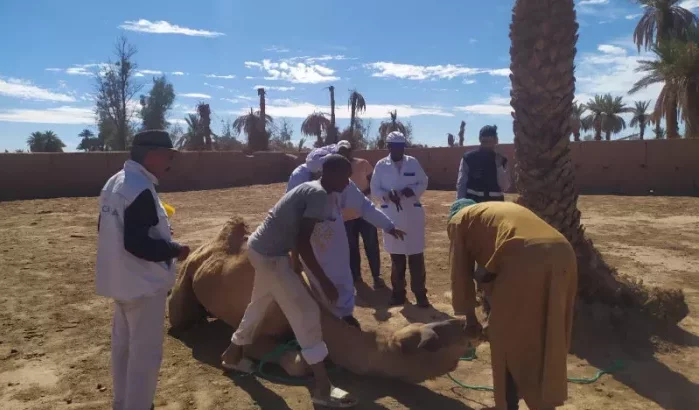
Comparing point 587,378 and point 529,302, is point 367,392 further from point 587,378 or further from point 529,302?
point 587,378

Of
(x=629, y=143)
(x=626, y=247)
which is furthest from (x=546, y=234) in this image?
(x=629, y=143)

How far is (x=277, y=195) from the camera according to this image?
1838 cm

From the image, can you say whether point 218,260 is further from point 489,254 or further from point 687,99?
point 687,99

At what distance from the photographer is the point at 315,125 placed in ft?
133

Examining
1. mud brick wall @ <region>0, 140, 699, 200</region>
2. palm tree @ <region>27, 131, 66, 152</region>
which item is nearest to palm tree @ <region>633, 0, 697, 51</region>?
mud brick wall @ <region>0, 140, 699, 200</region>

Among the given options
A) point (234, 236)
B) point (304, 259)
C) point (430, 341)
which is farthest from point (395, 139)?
point (430, 341)

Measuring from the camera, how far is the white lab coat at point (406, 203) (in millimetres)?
6422

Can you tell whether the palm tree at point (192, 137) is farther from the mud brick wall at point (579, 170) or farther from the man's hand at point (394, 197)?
the man's hand at point (394, 197)

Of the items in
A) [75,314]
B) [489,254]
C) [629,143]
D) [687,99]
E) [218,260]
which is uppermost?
[687,99]

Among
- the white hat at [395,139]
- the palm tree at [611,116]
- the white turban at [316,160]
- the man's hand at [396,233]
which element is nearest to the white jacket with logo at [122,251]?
the man's hand at [396,233]

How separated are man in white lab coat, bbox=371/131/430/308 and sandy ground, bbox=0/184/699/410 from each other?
363 millimetres

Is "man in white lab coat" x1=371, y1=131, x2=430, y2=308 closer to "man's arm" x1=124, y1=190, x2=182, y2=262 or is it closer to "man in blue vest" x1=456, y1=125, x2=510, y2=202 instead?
"man in blue vest" x1=456, y1=125, x2=510, y2=202

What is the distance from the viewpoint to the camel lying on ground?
13.1 ft

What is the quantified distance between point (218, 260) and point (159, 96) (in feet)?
115
